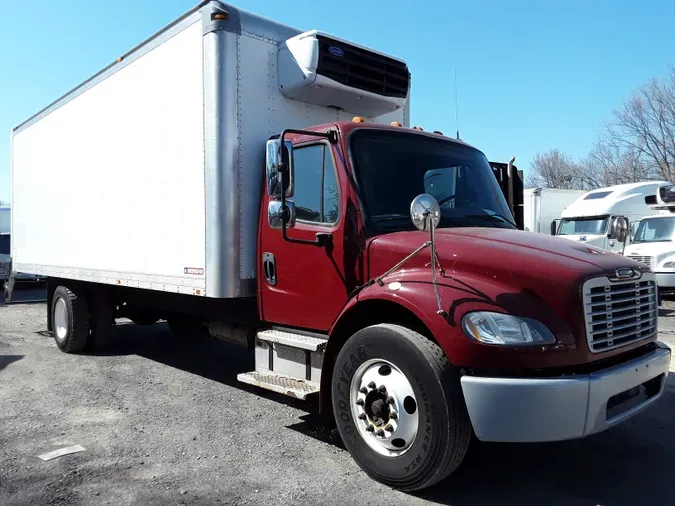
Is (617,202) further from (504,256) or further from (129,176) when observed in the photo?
(504,256)

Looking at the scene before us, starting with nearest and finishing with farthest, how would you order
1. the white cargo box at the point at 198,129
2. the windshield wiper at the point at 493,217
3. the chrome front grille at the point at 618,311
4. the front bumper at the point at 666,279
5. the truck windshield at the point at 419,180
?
the chrome front grille at the point at 618,311 → the truck windshield at the point at 419,180 → the windshield wiper at the point at 493,217 → the white cargo box at the point at 198,129 → the front bumper at the point at 666,279

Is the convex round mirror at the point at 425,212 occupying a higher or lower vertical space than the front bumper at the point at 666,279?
higher

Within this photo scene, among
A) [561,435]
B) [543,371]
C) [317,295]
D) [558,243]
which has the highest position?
[558,243]

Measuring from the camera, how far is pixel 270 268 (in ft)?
16.7

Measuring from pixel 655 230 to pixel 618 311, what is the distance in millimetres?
12563

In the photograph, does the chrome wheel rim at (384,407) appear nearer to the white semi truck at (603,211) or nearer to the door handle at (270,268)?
the door handle at (270,268)

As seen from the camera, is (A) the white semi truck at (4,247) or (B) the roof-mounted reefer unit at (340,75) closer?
(B) the roof-mounted reefer unit at (340,75)

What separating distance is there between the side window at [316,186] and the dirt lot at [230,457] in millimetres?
1802

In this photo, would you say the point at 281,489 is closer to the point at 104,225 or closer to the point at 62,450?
the point at 62,450

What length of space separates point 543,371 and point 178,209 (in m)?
3.72

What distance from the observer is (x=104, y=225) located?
7.14 m

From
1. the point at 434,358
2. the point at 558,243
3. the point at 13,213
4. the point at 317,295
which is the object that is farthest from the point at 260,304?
the point at 13,213

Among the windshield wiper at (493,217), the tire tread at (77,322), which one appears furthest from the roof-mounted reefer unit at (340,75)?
the tire tread at (77,322)

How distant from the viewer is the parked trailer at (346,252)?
343 cm
